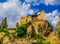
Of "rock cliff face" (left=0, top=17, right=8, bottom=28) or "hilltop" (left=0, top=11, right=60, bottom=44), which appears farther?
"rock cliff face" (left=0, top=17, right=8, bottom=28)

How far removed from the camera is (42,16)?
14038 centimetres

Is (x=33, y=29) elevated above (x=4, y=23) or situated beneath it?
situated beneath

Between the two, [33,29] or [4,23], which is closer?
[33,29]

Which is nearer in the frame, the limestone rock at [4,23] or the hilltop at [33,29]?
the hilltop at [33,29]

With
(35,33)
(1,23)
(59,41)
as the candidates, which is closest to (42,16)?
(35,33)

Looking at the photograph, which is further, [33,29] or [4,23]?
[4,23]

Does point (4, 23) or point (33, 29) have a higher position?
point (4, 23)

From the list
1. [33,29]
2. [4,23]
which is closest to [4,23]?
[4,23]

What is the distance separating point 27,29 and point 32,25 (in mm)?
5467

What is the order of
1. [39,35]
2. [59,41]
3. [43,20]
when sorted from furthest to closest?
[43,20]
[39,35]
[59,41]

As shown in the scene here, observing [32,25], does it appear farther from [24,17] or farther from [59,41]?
[59,41]

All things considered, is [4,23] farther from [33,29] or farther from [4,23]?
[33,29]

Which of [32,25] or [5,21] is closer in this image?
[32,25]

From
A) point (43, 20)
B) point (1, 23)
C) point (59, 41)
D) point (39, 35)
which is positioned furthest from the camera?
point (1, 23)
